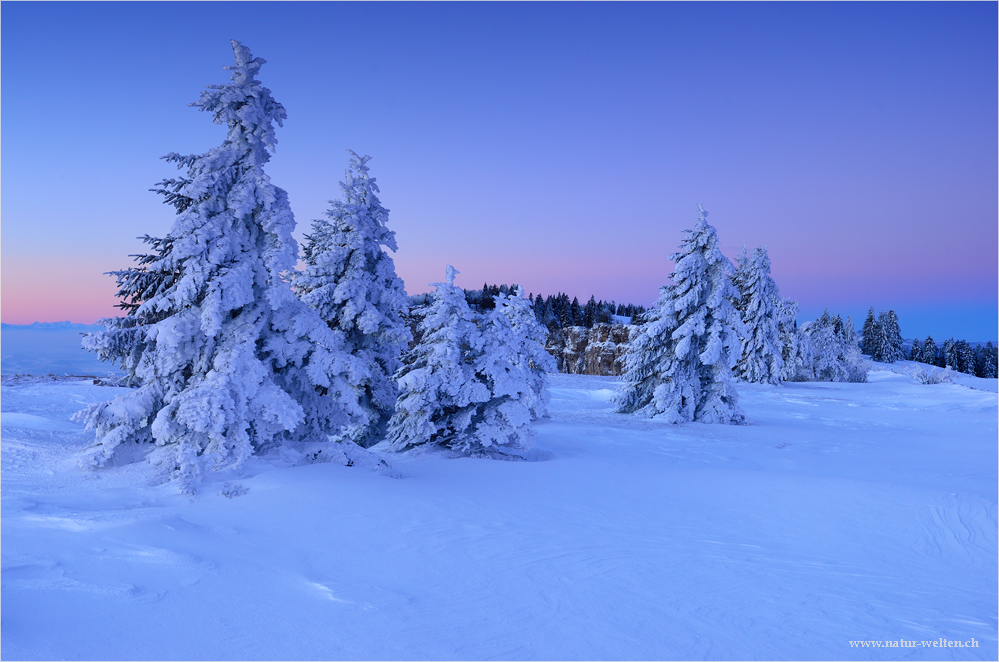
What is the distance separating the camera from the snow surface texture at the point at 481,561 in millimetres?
4449

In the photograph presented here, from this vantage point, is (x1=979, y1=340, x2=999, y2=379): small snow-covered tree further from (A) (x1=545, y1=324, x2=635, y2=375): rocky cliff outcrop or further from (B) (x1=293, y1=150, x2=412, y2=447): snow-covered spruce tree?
(B) (x1=293, y1=150, x2=412, y2=447): snow-covered spruce tree

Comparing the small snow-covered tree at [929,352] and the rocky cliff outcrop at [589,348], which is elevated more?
the small snow-covered tree at [929,352]

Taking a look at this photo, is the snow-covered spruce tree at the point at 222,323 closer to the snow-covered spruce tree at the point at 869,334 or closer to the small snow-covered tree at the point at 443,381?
the small snow-covered tree at the point at 443,381

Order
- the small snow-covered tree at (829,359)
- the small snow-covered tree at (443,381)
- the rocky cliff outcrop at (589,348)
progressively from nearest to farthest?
the small snow-covered tree at (443,381)
the small snow-covered tree at (829,359)
the rocky cliff outcrop at (589,348)

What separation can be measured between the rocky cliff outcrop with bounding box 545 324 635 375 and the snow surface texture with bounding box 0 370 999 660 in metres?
55.2

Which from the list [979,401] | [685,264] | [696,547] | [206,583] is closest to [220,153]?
[206,583]

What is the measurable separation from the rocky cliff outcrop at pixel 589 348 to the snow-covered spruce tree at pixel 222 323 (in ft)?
194

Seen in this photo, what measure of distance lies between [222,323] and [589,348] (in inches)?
2535

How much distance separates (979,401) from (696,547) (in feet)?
102

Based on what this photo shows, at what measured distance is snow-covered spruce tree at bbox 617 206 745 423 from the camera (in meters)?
23.2

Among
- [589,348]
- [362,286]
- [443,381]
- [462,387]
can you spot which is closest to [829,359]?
[589,348]

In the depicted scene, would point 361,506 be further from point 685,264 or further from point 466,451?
point 685,264

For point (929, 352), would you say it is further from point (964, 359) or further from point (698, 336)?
point (698, 336)

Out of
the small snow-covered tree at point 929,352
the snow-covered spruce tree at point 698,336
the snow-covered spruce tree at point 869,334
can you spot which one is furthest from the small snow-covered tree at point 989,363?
the snow-covered spruce tree at point 698,336
